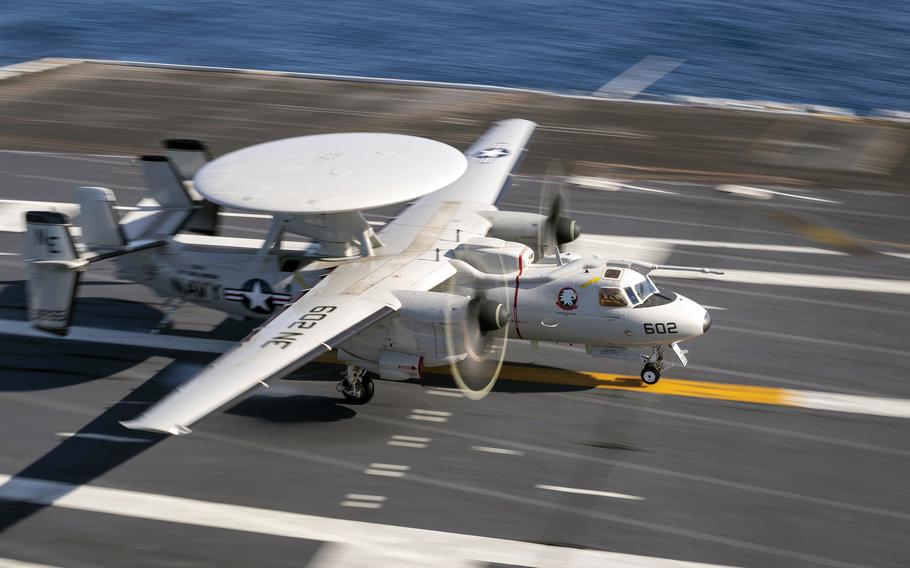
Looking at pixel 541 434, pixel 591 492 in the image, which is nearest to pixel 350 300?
pixel 541 434

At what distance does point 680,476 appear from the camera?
22.5 m

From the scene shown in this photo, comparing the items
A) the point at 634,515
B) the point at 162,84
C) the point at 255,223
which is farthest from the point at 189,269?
the point at 162,84

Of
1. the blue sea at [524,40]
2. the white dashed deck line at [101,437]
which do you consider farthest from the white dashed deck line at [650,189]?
the blue sea at [524,40]

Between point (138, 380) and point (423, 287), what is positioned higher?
point (423, 287)

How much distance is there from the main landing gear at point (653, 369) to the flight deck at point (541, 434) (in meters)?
0.37

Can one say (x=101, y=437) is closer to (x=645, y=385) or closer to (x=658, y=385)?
(x=645, y=385)

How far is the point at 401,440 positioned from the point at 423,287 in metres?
3.78

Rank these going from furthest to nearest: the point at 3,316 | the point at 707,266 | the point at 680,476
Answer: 1. the point at 707,266
2. the point at 3,316
3. the point at 680,476

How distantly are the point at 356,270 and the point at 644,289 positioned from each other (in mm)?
7512

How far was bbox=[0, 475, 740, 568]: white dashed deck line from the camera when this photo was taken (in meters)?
19.6

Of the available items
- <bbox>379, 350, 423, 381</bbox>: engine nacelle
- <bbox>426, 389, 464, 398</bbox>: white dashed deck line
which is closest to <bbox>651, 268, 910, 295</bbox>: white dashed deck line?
<bbox>426, 389, 464, 398</bbox>: white dashed deck line

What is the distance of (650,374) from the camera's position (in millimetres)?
26188

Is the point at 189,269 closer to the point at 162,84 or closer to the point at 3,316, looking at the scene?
the point at 3,316

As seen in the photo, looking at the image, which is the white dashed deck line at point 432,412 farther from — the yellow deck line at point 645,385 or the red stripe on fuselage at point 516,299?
the red stripe on fuselage at point 516,299
